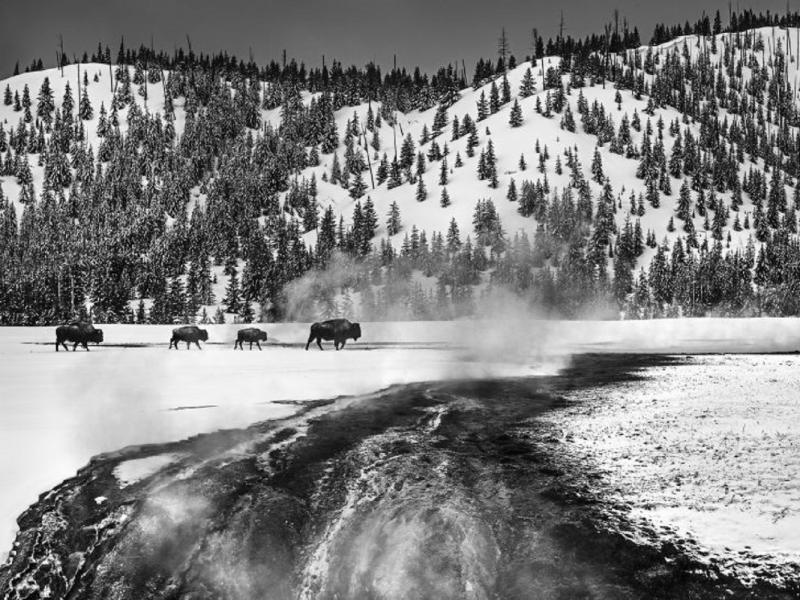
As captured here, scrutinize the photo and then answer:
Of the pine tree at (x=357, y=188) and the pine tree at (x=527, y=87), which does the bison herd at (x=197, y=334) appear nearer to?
the pine tree at (x=357, y=188)

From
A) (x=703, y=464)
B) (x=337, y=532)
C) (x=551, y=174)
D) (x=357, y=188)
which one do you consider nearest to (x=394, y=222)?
(x=357, y=188)

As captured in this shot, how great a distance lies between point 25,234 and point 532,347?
146m

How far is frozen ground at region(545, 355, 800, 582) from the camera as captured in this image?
8.51 m

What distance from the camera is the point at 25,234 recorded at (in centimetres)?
14138

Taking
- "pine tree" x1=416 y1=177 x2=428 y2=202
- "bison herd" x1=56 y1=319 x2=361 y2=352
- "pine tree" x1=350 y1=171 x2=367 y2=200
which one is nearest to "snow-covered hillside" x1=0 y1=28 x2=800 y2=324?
"pine tree" x1=416 y1=177 x2=428 y2=202

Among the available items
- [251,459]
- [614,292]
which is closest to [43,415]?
[251,459]

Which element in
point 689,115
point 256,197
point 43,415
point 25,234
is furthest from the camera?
point 689,115

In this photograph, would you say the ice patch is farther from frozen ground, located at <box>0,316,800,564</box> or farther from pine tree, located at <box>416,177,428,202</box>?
pine tree, located at <box>416,177,428,202</box>

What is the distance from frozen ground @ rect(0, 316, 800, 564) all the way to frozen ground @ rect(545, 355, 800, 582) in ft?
30.3

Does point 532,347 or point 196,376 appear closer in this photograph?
point 196,376

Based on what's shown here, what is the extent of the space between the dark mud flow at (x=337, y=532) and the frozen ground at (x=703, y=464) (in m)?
0.71

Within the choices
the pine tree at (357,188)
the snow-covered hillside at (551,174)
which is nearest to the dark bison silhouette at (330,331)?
the snow-covered hillside at (551,174)

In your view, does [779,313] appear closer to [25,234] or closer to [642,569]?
[642,569]

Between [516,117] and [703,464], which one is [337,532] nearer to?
[703,464]
